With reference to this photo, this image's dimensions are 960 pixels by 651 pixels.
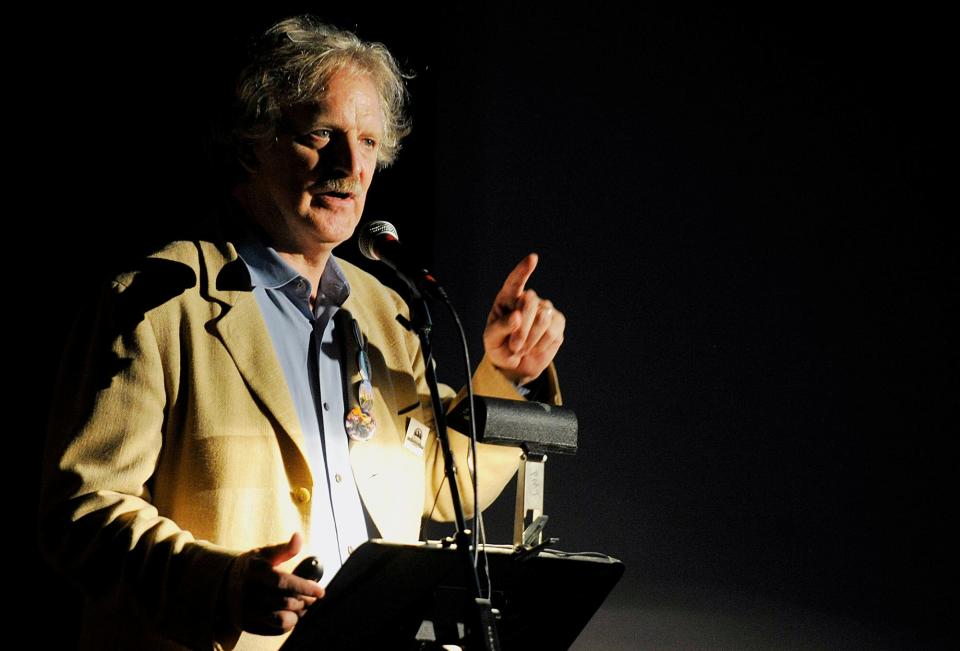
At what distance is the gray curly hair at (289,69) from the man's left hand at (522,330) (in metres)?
0.67

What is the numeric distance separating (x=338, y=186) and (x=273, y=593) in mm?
1006

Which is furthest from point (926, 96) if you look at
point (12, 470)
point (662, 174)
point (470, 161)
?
point (12, 470)

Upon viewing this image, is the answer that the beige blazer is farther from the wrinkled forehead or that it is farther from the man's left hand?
the wrinkled forehead

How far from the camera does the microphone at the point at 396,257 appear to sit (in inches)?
58.4

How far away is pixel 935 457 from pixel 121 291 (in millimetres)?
2337

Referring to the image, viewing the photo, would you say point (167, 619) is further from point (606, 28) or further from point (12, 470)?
point (606, 28)

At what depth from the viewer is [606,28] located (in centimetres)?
293

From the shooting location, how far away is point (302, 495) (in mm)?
1756

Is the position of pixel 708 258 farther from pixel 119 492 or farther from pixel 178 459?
pixel 119 492

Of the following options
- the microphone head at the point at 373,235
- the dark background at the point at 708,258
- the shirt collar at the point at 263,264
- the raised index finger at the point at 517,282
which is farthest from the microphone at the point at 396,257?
the dark background at the point at 708,258

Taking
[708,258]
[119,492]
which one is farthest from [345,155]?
[708,258]

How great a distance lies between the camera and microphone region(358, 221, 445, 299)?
148 centimetres

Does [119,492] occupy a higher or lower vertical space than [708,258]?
lower

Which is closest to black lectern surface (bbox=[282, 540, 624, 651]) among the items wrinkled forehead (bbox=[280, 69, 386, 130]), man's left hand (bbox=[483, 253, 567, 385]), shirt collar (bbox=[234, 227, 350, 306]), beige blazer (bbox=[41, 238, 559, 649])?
beige blazer (bbox=[41, 238, 559, 649])
